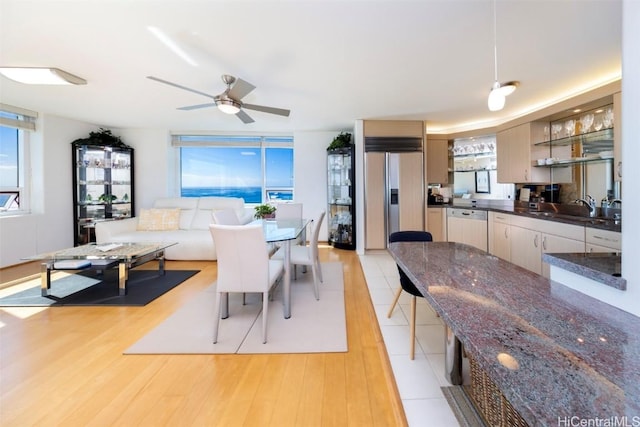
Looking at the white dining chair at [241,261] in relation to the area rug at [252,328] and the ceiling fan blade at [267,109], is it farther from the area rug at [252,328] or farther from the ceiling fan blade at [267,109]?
the ceiling fan blade at [267,109]

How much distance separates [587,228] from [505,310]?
263 cm

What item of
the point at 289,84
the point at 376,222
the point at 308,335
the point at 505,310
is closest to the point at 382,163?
the point at 376,222

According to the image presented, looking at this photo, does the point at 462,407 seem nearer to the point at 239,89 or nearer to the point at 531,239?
the point at 531,239

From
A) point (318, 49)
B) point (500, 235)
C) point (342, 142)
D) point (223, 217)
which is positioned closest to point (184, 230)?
point (223, 217)

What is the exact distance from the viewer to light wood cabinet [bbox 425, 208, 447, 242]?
5.11 metres

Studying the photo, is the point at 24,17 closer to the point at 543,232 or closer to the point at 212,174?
the point at 212,174

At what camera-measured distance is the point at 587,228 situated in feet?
8.82

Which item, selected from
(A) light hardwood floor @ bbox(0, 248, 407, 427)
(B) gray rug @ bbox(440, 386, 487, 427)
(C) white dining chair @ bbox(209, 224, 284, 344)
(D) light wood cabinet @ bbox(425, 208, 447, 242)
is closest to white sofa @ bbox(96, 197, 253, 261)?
(A) light hardwood floor @ bbox(0, 248, 407, 427)

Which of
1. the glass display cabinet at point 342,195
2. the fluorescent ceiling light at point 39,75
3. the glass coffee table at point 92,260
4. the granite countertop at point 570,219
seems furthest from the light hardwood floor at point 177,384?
the glass display cabinet at point 342,195

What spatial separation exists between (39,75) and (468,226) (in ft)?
19.3

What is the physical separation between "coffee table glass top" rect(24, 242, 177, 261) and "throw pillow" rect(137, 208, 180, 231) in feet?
4.28

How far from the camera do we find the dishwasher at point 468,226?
443 cm

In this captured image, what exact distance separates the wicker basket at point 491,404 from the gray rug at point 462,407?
0.07 metres

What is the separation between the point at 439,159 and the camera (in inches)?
212
